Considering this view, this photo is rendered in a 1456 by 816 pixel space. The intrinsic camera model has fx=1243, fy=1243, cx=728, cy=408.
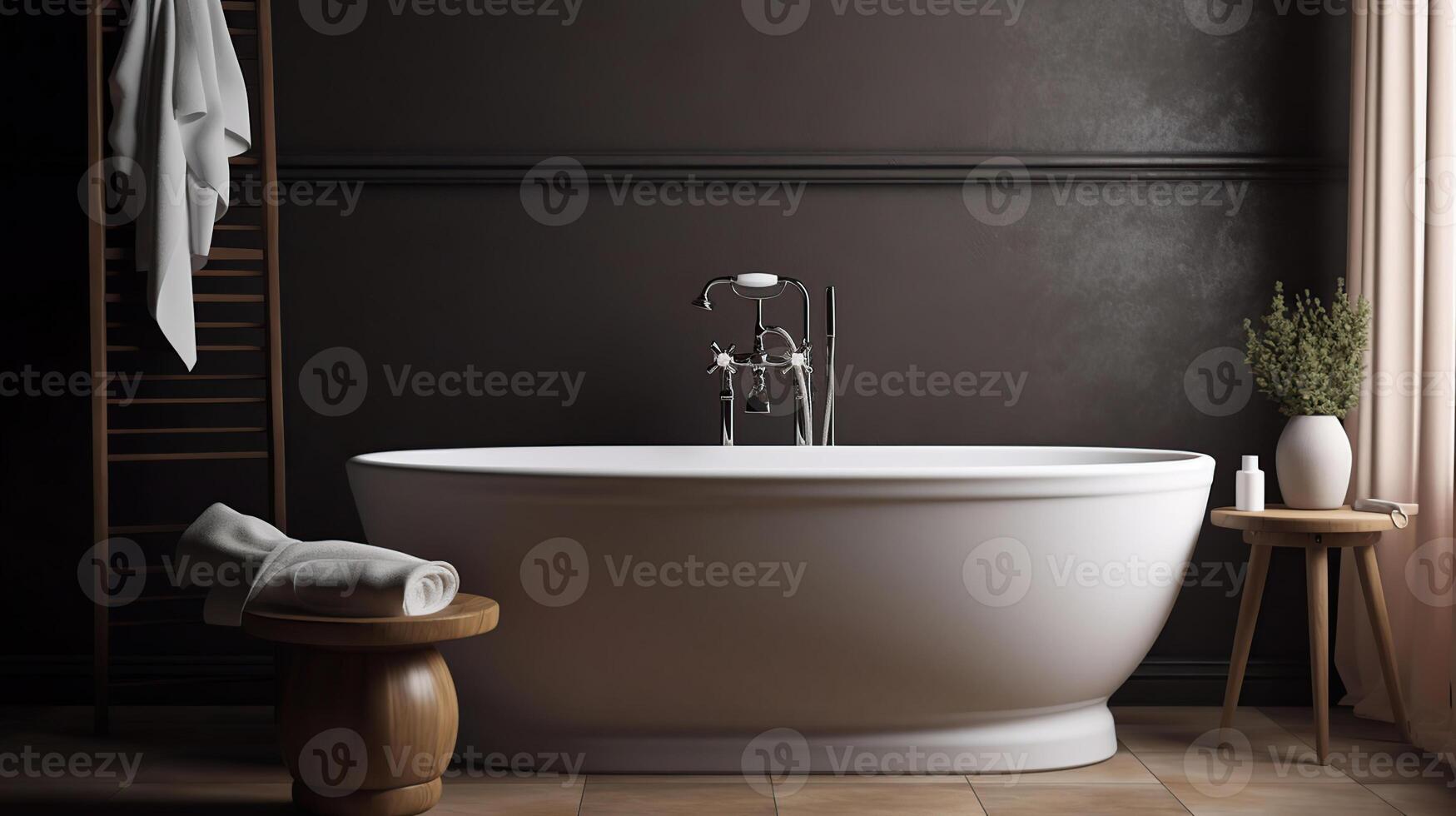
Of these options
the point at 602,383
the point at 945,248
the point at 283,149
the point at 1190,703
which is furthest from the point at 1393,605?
the point at 283,149

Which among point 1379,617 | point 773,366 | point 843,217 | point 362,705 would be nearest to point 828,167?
point 843,217

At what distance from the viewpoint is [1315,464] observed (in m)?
2.50

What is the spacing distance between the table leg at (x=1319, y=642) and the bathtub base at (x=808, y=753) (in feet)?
1.89

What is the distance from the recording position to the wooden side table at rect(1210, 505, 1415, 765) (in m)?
2.38

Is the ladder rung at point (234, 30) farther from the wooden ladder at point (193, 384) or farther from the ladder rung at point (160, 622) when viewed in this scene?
the ladder rung at point (160, 622)

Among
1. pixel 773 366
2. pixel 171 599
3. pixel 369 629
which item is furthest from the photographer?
pixel 773 366

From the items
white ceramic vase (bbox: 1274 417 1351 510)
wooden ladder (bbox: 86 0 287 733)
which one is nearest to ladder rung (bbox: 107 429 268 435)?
wooden ladder (bbox: 86 0 287 733)

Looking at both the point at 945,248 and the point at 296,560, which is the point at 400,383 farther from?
the point at 945,248

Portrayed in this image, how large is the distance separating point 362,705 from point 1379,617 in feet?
6.34

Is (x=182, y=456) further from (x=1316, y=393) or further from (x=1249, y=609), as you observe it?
(x=1316, y=393)

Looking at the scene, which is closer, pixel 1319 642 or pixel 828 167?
pixel 1319 642

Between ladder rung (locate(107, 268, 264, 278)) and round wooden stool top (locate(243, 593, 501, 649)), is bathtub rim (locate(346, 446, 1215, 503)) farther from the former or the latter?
ladder rung (locate(107, 268, 264, 278))

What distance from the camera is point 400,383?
298cm

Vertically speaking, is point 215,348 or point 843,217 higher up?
point 843,217
